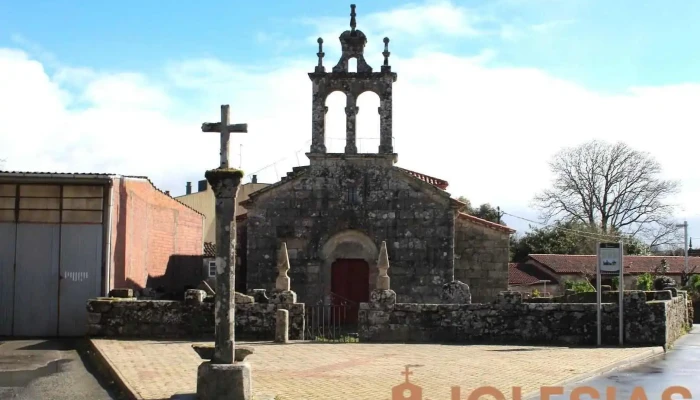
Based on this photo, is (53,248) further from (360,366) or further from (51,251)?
(360,366)

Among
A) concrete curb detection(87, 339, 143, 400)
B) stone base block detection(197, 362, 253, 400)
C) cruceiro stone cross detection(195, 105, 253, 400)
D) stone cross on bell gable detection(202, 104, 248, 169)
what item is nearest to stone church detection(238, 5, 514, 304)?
concrete curb detection(87, 339, 143, 400)

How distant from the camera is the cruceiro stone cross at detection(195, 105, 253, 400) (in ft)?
33.7

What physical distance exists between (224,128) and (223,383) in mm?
3419

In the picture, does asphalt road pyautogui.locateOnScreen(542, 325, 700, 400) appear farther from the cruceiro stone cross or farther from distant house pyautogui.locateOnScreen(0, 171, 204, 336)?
distant house pyautogui.locateOnScreen(0, 171, 204, 336)

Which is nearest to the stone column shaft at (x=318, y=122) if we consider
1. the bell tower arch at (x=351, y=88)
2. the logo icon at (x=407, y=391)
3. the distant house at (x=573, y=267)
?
the bell tower arch at (x=351, y=88)

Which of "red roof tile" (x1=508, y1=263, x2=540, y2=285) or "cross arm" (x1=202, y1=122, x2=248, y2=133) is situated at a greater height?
"cross arm" (x1=202, y1=122, x2=248, y2=133)

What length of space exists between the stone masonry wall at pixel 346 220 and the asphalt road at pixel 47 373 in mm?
8745

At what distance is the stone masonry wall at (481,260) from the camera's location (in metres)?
26.5

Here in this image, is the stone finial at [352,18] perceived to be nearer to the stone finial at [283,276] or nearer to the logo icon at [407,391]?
the stone finial at [283,276]

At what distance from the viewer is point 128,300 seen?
19.0 meters

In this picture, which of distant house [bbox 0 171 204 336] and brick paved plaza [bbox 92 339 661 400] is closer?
brick paved plaza [bbox 92 339 661 400]

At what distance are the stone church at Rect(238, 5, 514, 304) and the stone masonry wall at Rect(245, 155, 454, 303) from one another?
32 millimetres

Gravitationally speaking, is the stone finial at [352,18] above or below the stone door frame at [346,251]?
above

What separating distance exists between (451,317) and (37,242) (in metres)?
10.3
